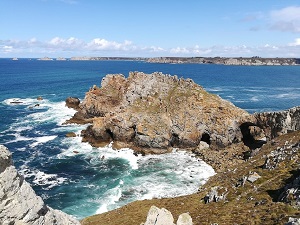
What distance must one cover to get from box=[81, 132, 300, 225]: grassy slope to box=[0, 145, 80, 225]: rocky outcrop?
21.8m

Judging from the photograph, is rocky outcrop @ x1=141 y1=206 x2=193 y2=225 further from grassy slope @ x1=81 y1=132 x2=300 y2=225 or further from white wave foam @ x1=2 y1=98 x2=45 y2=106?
white wave foam @ x1=2 y1=98 x2=45 y2=106

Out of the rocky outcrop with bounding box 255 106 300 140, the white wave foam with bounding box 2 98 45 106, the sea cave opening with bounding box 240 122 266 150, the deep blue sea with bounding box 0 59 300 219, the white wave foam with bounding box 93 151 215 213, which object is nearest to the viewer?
the white wave foam with bounding box 93 151 215 213

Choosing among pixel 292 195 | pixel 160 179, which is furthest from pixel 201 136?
pixel 292 195

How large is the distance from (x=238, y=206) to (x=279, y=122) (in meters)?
37.6

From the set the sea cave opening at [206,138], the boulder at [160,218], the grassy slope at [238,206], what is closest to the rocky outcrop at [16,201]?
the boulder at [160,218]

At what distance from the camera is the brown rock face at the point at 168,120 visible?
78250mm

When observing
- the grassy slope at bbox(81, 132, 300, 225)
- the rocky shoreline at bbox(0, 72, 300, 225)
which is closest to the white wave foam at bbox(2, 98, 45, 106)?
the rocky shoreline at bbox(0, 72, 300, 225)

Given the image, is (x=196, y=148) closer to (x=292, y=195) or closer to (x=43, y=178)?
(x=43, y=178)

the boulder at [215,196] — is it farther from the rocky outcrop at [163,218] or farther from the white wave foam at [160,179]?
the rocky outcrop at [163,218]

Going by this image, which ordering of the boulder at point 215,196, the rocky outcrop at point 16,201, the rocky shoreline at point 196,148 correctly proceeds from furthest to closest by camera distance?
the boulder at point 215,196 < the rocky shoreline at point 196,148 < the rocky outcrop at point 16,201

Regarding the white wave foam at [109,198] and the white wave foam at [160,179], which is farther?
the white wave foam at [160,179]

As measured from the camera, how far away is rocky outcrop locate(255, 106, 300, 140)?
219 feet

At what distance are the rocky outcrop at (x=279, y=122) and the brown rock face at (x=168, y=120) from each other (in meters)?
3.92

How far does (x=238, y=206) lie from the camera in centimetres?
3866
